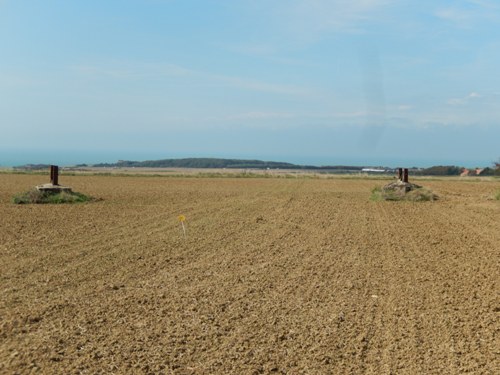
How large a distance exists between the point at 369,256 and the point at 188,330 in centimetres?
639

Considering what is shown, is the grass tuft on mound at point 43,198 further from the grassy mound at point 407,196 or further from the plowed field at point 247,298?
the grassy mound at point 407,196

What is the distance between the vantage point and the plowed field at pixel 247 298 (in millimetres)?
6613

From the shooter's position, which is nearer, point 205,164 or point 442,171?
point 442,171

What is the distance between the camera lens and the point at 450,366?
21.3 feet

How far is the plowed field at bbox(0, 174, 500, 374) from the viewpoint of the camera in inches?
260

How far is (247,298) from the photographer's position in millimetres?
9234

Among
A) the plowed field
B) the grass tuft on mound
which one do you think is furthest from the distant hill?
the plowed field

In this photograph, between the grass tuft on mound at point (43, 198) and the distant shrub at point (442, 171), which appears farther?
the distant shrub at point (442, 171)

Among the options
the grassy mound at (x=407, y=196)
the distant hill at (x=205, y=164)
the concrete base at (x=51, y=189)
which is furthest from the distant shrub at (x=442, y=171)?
the concrete base at (x=51, y=189)

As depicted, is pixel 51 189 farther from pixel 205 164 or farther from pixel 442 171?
pixel 205 164

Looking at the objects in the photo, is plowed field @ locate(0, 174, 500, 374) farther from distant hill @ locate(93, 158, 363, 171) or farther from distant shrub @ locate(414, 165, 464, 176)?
distant hill @ locate(93, 158, 363, 171)

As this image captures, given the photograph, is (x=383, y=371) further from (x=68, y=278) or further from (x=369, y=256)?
(x=369, y=256)

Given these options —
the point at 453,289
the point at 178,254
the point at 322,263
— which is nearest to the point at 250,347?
the point at 453,289

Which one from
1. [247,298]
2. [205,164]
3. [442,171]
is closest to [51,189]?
[247,298]
